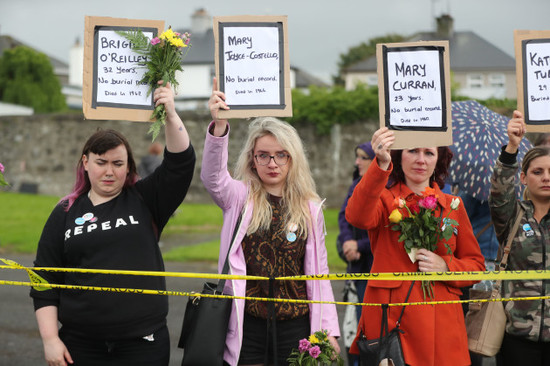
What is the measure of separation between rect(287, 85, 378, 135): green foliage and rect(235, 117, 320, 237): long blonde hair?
12.8m

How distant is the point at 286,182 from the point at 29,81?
1576 inches

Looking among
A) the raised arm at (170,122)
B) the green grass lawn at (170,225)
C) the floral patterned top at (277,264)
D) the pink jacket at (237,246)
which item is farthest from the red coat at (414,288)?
the green grass lawn at (170,225)

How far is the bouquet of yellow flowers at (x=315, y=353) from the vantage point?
314 centimetres

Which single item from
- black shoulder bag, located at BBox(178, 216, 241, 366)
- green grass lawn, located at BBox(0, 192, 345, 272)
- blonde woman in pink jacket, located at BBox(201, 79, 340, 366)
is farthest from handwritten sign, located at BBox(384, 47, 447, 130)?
green grass lawn, located at BBox(0, 192, 345, 272)

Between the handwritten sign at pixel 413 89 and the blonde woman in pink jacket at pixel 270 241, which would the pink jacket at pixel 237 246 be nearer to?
the blonde woman in pink jacket at pixel 270 241

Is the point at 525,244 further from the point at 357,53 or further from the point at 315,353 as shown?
the point at 357,53

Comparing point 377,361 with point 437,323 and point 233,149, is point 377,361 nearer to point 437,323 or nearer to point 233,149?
point 437,323

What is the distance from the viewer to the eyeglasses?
3.50m

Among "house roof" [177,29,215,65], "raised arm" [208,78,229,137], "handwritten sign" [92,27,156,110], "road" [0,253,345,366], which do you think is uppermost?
"house roof" [177,29,215,65]

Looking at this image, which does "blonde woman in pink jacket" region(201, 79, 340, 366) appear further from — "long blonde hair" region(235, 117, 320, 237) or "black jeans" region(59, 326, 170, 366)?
→ "black jeans" region(59, 326, 170, 366)

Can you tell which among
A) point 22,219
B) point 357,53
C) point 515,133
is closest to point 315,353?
point 515,133

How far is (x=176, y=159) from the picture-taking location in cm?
326

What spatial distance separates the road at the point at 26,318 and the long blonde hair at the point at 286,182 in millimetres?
3049

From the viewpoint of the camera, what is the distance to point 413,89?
10.8 ft
